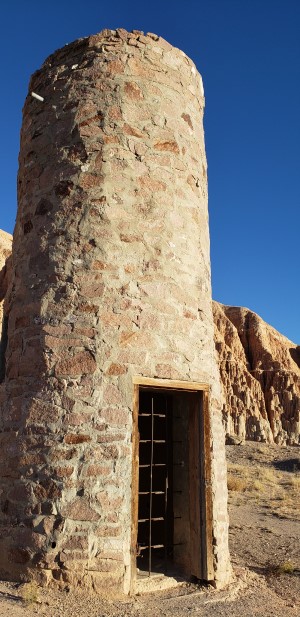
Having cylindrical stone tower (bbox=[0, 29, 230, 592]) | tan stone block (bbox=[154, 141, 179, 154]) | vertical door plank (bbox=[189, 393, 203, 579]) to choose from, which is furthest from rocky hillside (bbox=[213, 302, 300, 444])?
tan stone block (bbox=[154, 141, 179, 154])

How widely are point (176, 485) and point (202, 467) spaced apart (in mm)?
655

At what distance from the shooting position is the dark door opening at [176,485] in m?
4.91

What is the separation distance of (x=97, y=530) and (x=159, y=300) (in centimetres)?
221

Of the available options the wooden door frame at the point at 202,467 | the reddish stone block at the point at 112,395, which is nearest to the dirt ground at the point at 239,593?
the wooden door frame at the point at 202,467

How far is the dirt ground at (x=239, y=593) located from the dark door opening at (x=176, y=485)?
0.40 m

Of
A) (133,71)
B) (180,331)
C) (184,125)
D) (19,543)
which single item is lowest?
→ (19,543)

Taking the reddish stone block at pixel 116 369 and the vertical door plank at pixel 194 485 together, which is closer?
the reddish stone block at pixel 116 369

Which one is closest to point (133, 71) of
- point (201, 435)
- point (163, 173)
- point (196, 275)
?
point (163, 173)

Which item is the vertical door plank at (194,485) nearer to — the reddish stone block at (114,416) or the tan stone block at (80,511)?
the reddish stone block at (114,416)

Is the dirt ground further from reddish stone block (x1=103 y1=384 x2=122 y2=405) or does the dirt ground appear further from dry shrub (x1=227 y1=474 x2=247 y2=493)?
dry shrub (x1=227 y1=474 x2=247 y2=493)

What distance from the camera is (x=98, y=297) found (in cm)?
480

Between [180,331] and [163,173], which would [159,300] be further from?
[163,173]

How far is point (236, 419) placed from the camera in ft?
129

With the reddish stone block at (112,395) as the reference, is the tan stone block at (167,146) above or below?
above
